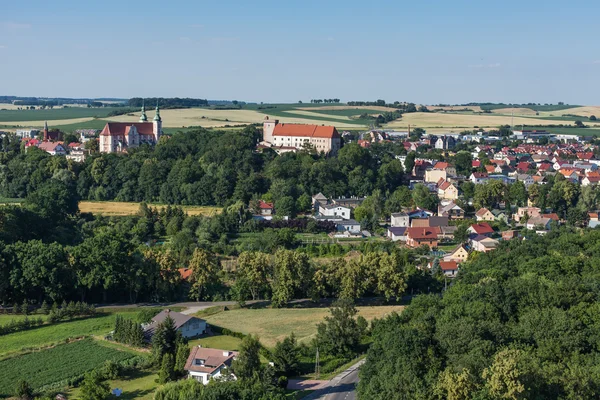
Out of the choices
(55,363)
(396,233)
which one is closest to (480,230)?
(396,233)

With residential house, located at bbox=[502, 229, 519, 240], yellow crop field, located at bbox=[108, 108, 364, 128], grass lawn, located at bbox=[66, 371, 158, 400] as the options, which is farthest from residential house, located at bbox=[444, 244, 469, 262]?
yellow crop field, located at bbox=[108, 108, 364, 128]

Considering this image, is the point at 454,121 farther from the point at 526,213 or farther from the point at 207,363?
the point at 207,363

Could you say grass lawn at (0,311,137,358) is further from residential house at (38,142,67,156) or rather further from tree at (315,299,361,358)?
residential house at (38,142,67,156)

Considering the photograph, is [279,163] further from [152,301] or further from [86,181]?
[152,301]

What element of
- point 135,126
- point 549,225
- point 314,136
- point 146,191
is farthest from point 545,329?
point 135,126

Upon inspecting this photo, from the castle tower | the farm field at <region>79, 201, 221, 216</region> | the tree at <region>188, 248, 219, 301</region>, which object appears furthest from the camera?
the castle tower
